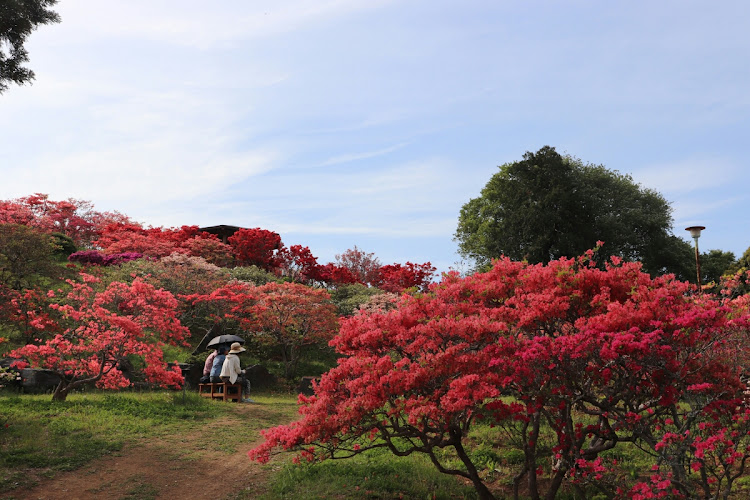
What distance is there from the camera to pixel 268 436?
22.5ft

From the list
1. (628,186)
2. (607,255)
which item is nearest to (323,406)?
(607,255)

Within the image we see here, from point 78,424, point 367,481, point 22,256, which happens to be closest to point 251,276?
point 22,256

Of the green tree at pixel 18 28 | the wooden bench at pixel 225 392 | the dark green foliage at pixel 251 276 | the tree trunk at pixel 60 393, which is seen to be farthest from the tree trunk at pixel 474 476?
the dark green foliage at pixel 251 276

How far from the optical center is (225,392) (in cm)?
1350

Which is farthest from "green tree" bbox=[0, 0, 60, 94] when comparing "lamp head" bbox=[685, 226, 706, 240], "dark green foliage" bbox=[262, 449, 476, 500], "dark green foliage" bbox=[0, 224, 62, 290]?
"lamp head" bbox=[685, 226, 706, 240]

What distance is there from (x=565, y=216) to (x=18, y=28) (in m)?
25.9

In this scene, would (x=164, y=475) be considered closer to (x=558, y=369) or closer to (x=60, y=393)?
(x=60, y=393)

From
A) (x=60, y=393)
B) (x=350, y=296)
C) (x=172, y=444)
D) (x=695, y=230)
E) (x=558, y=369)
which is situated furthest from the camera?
(x=350, y=296)

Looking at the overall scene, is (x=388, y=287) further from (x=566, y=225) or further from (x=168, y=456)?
(x=168, y=456)

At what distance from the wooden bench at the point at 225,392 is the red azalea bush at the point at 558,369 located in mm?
6928

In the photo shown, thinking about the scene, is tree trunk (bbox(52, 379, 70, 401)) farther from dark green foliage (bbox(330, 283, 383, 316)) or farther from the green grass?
dark green foliage (bbox(330, 283, 383, 316))

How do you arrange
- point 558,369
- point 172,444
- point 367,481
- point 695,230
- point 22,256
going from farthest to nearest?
point 695,230 < point 22,256 < point 172,444 < point 367,481 < point 558,369

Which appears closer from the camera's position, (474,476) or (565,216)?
(474,476)

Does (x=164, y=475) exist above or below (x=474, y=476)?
below
